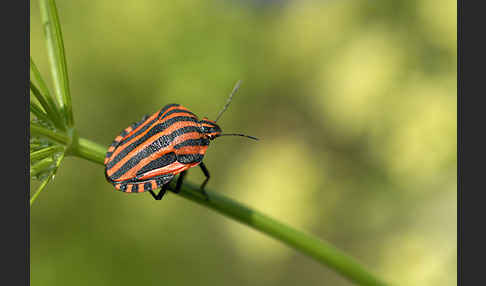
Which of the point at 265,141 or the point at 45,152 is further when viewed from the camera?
the point at 265,141

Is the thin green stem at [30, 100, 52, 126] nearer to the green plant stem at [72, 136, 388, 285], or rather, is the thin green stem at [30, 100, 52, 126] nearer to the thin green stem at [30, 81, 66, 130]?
the thin green stem at [30, 81, 66, 130]

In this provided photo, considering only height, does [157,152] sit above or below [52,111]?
below

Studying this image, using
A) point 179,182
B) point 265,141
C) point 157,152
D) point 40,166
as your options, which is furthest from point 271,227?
point 265,141

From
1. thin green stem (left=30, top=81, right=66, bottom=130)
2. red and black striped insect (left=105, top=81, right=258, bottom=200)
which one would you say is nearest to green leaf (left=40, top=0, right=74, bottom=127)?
thin green stem (left=30, top=81, right=66, bottom=130)

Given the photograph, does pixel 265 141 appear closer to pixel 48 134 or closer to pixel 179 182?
pixel 179 182

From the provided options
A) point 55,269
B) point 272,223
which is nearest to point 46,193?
point 55,269

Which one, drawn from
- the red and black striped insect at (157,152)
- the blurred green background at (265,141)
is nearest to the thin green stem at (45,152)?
the red and black striped insect at (157,152)

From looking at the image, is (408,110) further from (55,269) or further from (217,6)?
(55,269)
